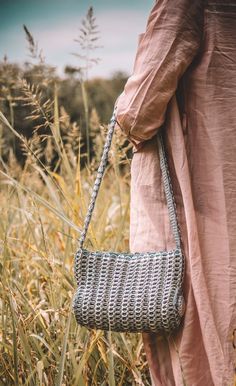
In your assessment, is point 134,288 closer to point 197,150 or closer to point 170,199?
point 170,199

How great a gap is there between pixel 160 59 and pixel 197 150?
29 centimetres

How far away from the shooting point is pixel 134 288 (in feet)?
4.74

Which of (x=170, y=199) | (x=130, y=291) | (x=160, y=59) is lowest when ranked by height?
(x=130, y=291)

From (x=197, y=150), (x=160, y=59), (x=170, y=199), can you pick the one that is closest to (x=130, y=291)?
(x=170, y=199)

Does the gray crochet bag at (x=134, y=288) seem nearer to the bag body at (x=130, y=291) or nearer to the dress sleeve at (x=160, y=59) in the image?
the bag body at (x=130, y=291)

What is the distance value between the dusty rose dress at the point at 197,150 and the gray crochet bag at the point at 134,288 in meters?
0.05

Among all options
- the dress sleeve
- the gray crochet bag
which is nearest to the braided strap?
the gray crochet bag

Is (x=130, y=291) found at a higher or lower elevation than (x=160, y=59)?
lower

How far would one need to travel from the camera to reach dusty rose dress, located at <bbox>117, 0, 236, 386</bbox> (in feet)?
4.59

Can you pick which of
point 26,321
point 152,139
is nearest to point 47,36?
point 152,139

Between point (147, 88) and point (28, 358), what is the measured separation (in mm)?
921

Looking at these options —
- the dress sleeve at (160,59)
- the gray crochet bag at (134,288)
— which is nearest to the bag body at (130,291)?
the gray crochet bag at (134,288)

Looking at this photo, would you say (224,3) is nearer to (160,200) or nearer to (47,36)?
(160,200)

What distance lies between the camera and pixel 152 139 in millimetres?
1541
